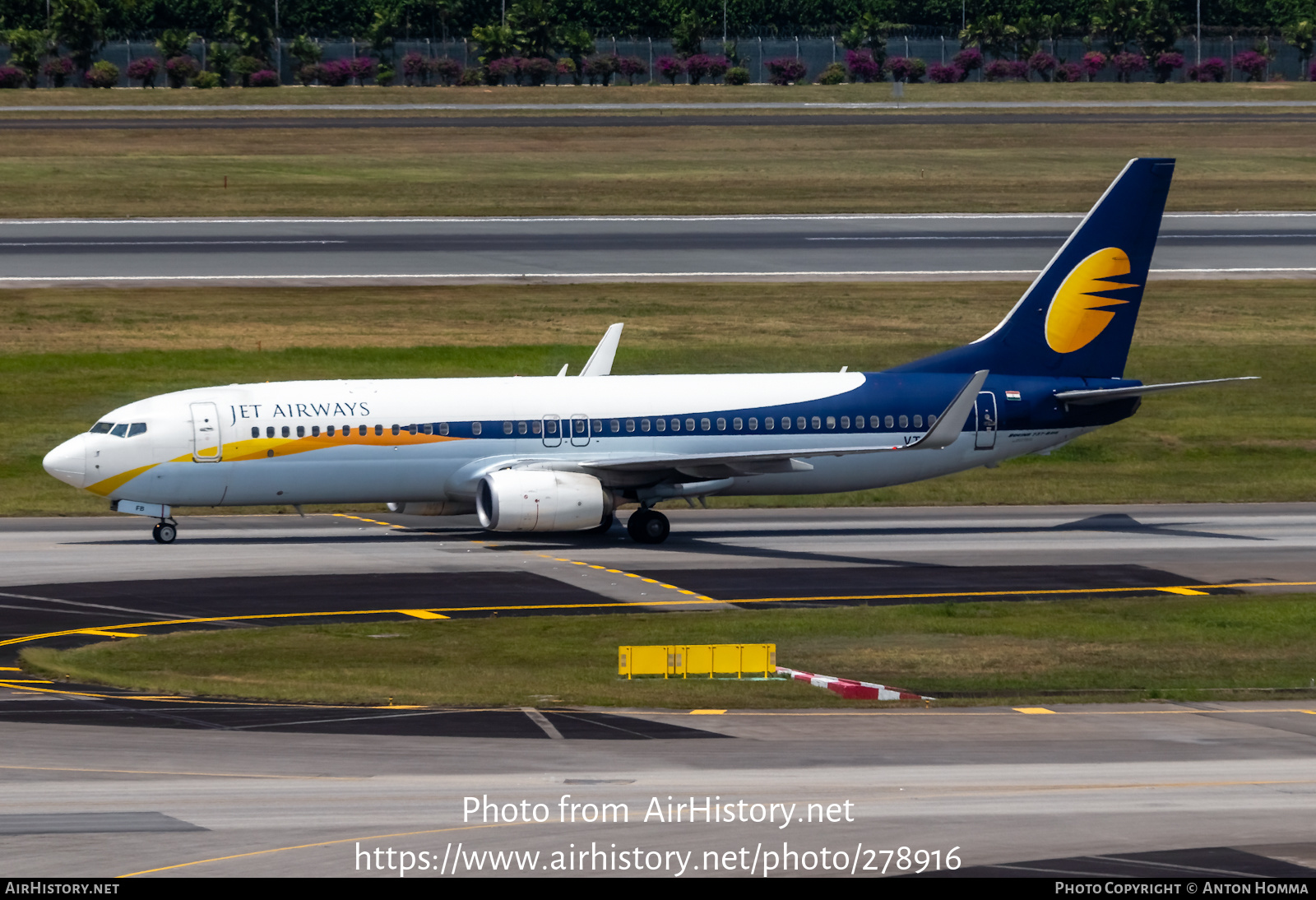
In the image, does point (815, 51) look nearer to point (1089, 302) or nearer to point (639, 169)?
point (639, 169)

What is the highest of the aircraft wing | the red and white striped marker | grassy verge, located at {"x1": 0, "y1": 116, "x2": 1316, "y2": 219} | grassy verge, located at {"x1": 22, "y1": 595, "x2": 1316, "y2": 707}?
grassy verge, located at {"x1": 0, "y1": 116, "x2": 1316, "y2": 219}

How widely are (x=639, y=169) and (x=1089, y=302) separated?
68679mm

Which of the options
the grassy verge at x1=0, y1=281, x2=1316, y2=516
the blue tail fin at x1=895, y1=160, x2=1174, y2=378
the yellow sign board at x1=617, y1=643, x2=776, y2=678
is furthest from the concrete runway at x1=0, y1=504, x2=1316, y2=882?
the grassy verge at x1=0, y1=281, x2=1316, y2=516

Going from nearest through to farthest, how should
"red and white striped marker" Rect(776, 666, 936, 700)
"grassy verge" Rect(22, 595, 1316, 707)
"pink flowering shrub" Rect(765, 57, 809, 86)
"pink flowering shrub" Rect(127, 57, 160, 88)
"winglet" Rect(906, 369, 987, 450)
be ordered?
"red and white striped marker" Rect(776, 666, 936, 700)
"grassy verge" Rect(22, 595, 1316, 707)
"winglet" Rect(906, 369, 987, 450)
"pink flowering shrub" Rect(127, 57, 160, 88)
"pink flowering shrub" Rect(765, 57, 809, 86)

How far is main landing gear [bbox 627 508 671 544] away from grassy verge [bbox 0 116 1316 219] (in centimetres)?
5710

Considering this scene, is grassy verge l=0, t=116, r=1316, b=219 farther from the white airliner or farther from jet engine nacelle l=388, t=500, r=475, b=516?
jet engine nacelle l=388, t=500, r=475, b=516

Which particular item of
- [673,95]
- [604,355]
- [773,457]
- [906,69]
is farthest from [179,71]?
[773,457]

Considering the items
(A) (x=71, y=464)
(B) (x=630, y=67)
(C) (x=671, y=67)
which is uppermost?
(B) (x=630, y=67)

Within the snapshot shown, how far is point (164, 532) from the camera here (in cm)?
4541

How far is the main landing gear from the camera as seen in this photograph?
46531 millimetres

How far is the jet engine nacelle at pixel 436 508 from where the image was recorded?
46.5m

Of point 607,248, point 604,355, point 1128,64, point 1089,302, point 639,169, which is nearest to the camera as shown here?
point 1089,302

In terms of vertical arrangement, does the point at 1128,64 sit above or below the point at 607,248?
above
